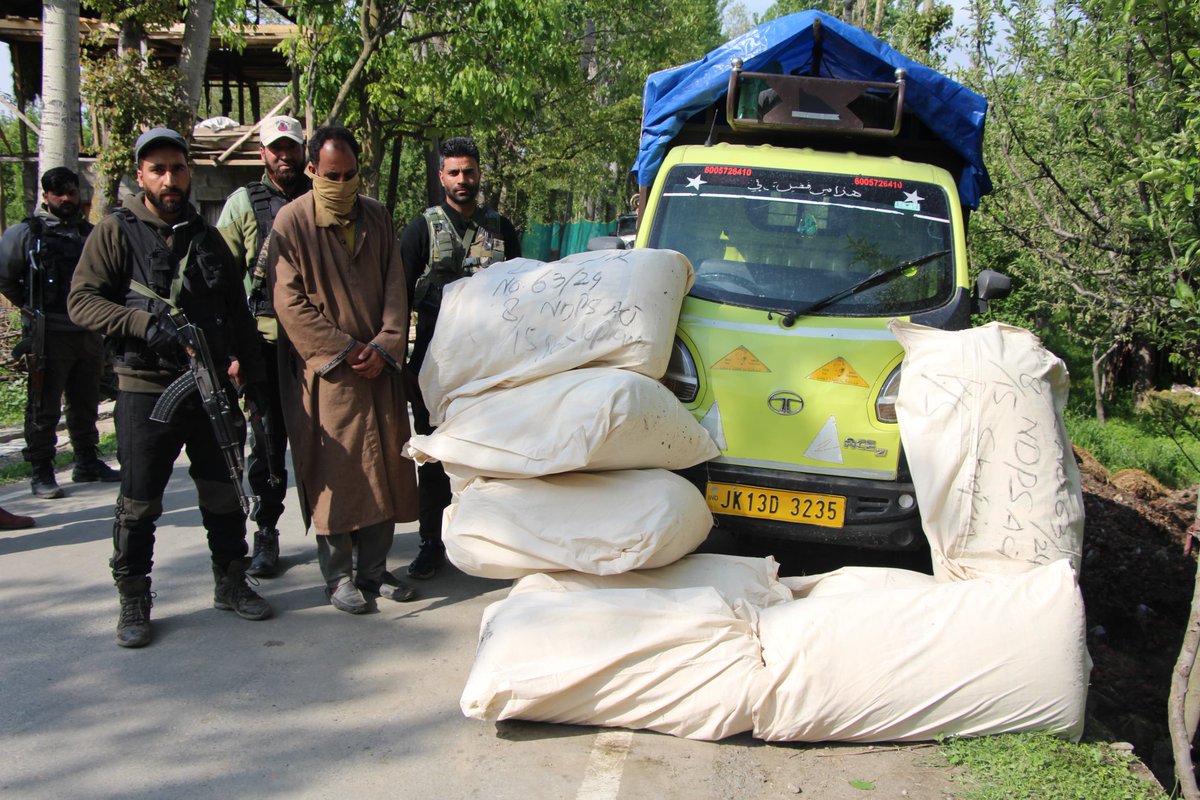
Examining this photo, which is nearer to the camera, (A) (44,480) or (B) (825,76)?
(A) (44,480)

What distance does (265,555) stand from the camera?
16.2 feet

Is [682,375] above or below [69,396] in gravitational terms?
above

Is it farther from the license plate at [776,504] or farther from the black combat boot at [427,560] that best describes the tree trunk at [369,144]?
the license plate at [776,504]

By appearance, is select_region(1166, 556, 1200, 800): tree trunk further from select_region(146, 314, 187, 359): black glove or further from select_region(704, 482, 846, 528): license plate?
select_region(146, 314, 187, 359): black glove

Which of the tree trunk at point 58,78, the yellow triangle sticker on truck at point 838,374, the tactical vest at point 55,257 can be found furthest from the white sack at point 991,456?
the tree trunk at point 58,78

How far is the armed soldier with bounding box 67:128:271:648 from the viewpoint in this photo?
3.93 m

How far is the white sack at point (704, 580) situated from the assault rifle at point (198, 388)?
4.38 feet

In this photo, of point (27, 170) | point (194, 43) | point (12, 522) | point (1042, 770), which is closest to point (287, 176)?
point (12, 522)

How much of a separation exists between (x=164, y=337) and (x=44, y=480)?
3.31m

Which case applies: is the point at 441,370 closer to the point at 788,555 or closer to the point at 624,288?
the point at 624,288

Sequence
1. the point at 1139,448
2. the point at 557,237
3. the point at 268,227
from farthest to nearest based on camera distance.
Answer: the point at 557,237, the point at 1139,448, the point at 268,227

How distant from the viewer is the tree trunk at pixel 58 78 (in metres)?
8.79

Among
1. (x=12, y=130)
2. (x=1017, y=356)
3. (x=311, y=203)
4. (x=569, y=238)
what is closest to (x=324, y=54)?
(x=311, y=203)

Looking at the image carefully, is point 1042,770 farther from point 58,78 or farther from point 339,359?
point 58,78
